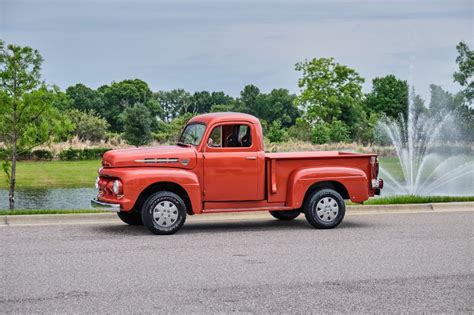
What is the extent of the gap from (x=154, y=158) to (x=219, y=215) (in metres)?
2.62

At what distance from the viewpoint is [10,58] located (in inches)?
949

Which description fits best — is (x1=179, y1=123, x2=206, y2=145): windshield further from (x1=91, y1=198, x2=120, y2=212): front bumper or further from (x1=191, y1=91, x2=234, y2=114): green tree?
(x1=191, y1=91, x2=234, y2=114): green tree

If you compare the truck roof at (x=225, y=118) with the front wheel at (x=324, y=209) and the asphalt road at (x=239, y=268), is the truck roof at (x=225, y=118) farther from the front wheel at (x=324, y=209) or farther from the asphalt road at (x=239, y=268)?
the asphalt road at (x=239, y=268)

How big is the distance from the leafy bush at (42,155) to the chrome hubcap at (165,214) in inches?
1188

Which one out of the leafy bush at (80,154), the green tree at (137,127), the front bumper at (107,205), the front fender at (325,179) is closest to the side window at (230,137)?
the front fender at (325,179)

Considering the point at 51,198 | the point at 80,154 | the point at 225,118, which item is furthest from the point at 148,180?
the point at 80,154

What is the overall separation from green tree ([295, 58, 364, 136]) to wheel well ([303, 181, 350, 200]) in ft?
165

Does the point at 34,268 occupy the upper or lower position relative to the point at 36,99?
lower

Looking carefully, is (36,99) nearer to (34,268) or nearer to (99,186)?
(99,186)

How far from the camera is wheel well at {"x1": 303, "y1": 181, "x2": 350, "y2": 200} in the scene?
13.8 meters

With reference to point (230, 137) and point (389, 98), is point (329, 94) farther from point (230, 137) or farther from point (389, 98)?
point (230, 137)

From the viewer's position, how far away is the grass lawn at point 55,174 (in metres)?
35.1

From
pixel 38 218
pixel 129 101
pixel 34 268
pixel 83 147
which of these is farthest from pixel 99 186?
pixel 129 101

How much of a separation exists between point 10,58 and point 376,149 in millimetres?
28119
